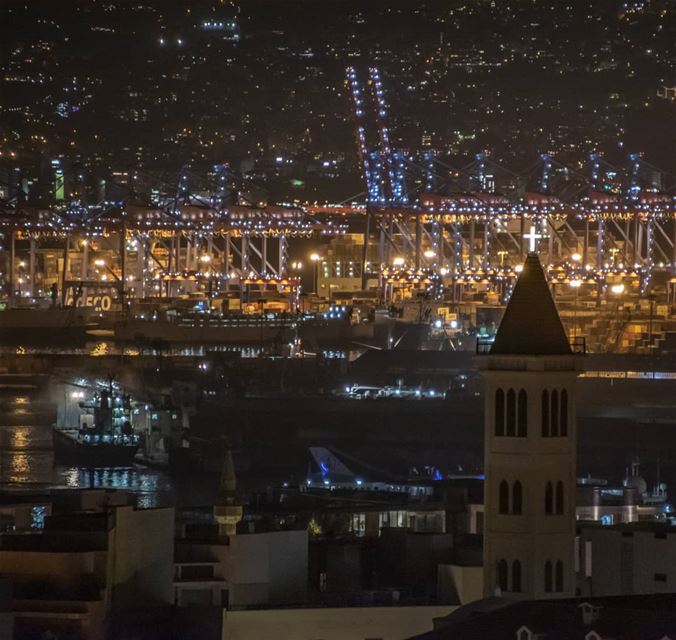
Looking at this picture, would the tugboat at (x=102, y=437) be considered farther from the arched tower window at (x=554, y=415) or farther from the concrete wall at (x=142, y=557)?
the arched tower window at (x=554, y=415)

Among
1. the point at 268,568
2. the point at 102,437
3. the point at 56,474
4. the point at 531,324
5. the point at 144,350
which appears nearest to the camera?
the point at 531,324

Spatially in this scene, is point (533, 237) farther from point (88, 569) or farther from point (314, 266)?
point (88, 569)

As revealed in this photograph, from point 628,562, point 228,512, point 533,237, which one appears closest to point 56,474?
point 228,512

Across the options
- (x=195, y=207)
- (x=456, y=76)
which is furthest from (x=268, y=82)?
(x=195, y=207)

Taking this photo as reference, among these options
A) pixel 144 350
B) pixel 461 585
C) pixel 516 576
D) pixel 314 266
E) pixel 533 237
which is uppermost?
pixel 533 237

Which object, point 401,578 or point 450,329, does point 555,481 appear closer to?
point 401,578

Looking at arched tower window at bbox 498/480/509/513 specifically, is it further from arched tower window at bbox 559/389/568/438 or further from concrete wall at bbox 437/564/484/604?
concrete wall at bbox 437/564/484/604
